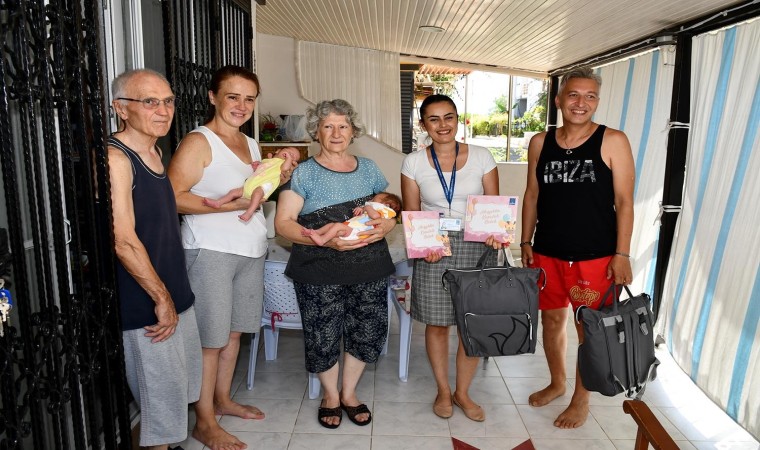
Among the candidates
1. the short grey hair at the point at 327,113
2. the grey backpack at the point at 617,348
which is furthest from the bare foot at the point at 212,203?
the grey backpack at the point at 617,348

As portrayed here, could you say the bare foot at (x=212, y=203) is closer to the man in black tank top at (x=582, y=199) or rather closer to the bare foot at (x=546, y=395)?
Result: the man in black tank top at (x=582, y=199)

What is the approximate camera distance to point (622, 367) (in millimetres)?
2320

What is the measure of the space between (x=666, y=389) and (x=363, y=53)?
5.02m

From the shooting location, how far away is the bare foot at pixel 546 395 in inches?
Answer: 115

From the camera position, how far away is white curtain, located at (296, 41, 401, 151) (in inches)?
263

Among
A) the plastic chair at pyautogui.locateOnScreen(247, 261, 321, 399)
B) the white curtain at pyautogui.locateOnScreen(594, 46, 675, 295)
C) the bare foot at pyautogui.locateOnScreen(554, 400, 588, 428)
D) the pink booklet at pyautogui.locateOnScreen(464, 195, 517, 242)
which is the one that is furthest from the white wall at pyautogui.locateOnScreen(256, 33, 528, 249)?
the bare foot at pyautogui.locateOnScreen(554, 400, 588, 428)

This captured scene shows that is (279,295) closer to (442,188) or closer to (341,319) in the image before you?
(341,319)

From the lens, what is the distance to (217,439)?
246 cm

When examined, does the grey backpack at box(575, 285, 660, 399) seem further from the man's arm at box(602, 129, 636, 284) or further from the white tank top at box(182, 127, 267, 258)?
the white tank top at box(182, 127, 267, 258)

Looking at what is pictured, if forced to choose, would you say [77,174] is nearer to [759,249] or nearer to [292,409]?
[292,409]

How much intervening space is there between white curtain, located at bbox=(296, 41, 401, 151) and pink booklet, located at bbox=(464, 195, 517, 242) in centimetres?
461

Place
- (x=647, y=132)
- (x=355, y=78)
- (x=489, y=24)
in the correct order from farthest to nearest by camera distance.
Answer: (x=355, y=78) < (x=489, y=24) < (x=647, y=132)

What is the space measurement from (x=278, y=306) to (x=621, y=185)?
1.84 meters

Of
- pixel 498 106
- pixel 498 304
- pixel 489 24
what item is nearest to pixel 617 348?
pixel 498 304
